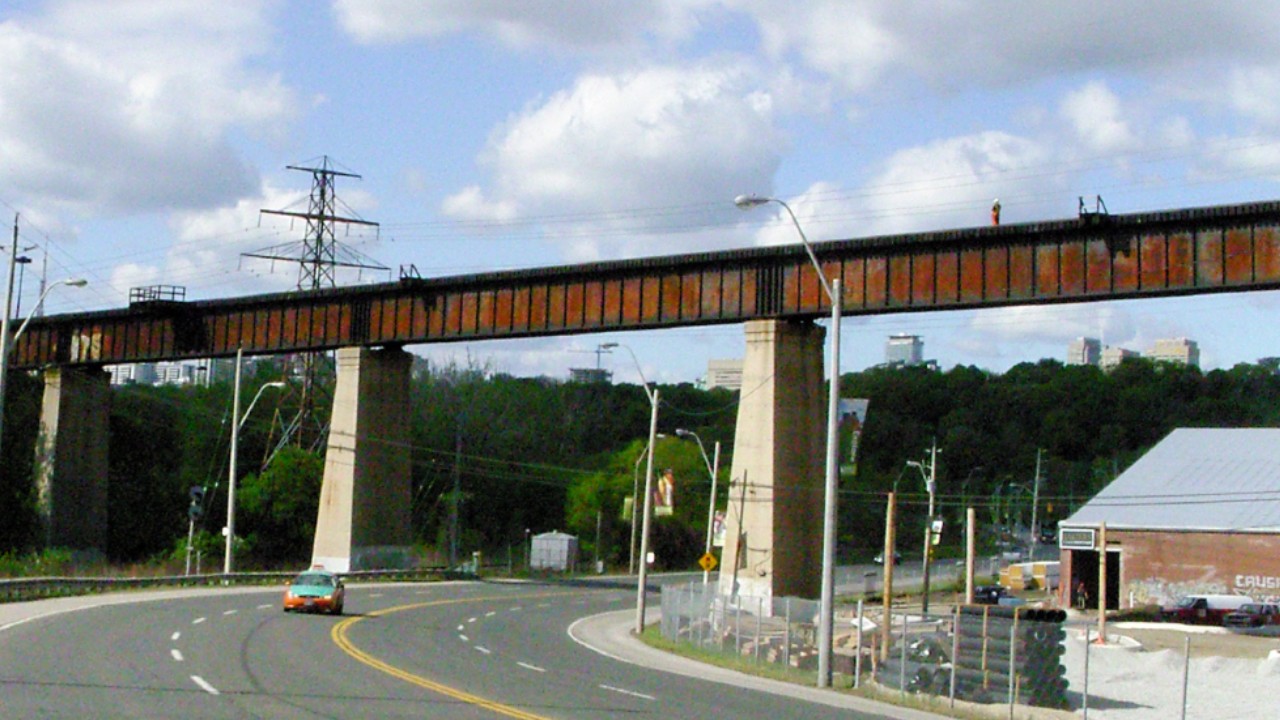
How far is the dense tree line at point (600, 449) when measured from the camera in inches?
3839

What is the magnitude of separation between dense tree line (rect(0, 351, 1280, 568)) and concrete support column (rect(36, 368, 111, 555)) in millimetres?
9323

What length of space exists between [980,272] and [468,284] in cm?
2314

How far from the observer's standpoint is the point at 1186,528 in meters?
70.3

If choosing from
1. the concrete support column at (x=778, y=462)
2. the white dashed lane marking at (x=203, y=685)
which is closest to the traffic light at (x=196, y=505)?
the concrete support column at (x=778, y=462)

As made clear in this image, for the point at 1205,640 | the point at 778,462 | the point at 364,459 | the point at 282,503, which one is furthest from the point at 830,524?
the point at 282,503

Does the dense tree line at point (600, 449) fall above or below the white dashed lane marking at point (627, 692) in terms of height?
above

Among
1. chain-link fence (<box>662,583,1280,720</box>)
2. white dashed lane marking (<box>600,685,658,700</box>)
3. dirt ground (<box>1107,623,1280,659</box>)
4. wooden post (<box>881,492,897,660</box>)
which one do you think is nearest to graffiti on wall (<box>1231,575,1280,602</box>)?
dirt ground (<box>1107,623,1280,659</box>)

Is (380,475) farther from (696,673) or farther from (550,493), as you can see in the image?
(550,493)

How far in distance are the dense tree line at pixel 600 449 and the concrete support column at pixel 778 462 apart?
47.5 meters

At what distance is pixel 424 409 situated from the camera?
14612 centimetres

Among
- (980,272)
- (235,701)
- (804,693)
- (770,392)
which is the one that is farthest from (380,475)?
(235,701)

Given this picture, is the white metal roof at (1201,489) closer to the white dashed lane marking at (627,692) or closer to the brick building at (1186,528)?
the brick building at (1186,528)

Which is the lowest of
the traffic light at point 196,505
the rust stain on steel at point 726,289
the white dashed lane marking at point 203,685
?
the white dashed lane marking at point 203,685

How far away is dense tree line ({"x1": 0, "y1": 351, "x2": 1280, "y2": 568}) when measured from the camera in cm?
9750
